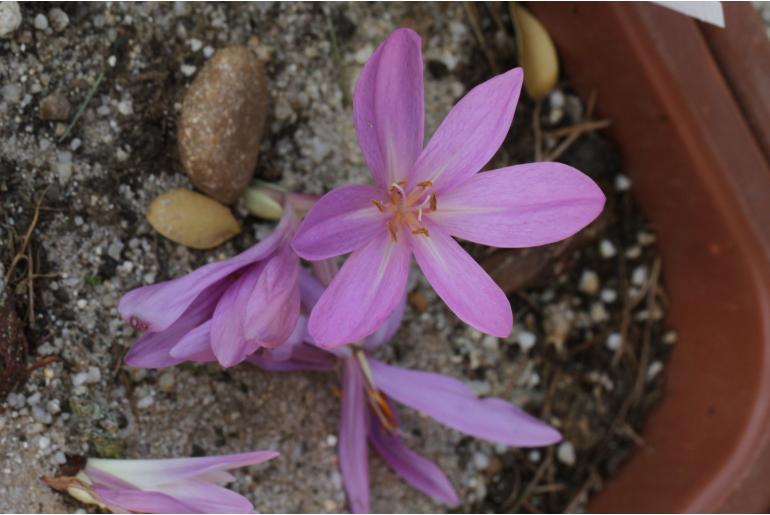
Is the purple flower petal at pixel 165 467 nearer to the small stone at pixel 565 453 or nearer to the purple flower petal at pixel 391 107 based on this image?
the purple flower petal at pixel 391 107

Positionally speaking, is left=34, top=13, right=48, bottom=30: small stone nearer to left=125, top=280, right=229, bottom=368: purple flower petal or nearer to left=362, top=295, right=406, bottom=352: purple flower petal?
left=125, top=280, right=229, bottom=368: purple flower petal

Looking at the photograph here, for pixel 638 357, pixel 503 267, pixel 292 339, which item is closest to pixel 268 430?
pixel 292 339

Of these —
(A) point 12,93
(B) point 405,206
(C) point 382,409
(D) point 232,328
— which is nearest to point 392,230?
(B) point 405,206

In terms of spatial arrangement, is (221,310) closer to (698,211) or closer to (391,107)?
(391,107)

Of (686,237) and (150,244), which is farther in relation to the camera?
(686,237)

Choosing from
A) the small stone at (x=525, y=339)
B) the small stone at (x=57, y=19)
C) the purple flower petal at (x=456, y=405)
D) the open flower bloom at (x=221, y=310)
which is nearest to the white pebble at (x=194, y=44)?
the small stone at (x=57, y=19)

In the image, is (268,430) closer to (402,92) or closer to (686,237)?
(402,92)

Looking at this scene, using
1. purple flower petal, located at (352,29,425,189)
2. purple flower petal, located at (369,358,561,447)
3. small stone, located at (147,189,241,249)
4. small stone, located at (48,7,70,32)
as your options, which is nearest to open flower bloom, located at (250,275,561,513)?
purple flower petal, located at (369,358,561,447)
